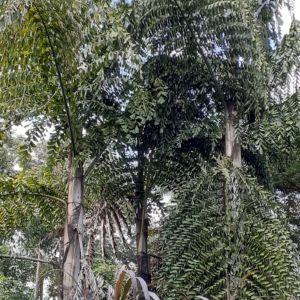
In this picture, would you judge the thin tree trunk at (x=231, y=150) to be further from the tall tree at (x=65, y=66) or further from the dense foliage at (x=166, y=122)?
the tall tree at (x=65, y=66)

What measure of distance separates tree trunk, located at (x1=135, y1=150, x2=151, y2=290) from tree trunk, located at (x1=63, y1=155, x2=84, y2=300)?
75cm

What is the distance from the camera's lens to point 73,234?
2.37 meters

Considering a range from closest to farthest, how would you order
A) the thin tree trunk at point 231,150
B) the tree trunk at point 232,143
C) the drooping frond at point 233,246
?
1. the drooping frond at point 233,246
2. the thin tree trunk at point 231,150
3. the tree trunk at point 232,143

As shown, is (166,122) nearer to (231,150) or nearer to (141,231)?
(231,150)

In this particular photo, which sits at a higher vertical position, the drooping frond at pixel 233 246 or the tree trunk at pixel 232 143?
the tree trunk at pixel 232 143

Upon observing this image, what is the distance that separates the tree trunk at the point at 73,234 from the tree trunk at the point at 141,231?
2.45 feet

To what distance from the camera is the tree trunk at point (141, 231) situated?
3.01 metres

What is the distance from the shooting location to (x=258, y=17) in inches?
117

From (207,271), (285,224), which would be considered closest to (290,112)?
(285,224)

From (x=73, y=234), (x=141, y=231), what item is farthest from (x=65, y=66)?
(x=141, y=231)

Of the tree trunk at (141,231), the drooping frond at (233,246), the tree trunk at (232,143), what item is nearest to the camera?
the drooping frond at (233,246)

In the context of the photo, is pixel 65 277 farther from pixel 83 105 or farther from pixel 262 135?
pixel 262 135

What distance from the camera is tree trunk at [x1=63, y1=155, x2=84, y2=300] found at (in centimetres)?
223

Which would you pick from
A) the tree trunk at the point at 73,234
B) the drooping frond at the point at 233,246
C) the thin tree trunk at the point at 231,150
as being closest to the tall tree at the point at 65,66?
the tree trunk at the point at 73,234
